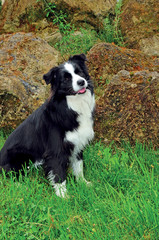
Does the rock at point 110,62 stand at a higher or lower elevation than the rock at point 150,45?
higher

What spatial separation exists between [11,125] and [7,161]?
138 cm

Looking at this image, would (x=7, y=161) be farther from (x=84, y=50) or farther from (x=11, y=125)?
(x=84, y=50)

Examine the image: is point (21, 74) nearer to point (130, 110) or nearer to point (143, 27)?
point (130, 110)

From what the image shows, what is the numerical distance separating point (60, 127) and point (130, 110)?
1.26 metres

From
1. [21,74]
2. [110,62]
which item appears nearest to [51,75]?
[21,74]

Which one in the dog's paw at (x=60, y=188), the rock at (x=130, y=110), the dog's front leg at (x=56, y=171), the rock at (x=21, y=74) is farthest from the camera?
the rock at (x=21, y=74)

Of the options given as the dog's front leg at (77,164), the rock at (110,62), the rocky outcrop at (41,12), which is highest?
the rocky outcrop at (41,12)

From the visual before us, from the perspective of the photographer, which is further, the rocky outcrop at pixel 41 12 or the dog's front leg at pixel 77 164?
the rocky outcrop at pixel 41 12

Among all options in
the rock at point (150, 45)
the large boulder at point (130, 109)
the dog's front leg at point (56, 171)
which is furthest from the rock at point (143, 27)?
the dog's front leg at point (56, 171)

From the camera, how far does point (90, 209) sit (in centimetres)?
251

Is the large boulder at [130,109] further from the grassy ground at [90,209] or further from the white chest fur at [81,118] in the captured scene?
the white chest fur at [81,118]

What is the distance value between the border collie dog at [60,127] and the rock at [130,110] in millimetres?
764

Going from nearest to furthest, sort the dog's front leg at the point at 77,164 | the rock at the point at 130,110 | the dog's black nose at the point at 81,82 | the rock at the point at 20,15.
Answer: the dog's black nose at the point at 81,82, the dog's front leg at the point at 77,164, the rock at the point at 130,110, the rock at the point at 20,15

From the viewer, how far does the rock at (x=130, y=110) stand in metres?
3.70
